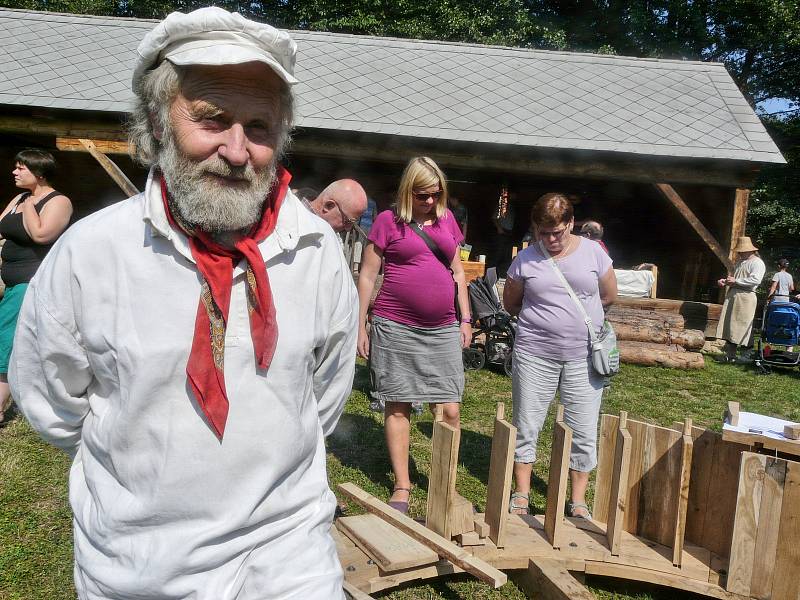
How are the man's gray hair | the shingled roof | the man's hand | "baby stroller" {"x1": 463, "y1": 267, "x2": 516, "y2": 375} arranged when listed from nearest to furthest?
the man's gray hair, the man's hand, "baby stroller" {"x1": 463, "y1": 267, "x2": 516, "y2": 375}, the shingled roof

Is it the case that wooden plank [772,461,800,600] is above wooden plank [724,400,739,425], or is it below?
below

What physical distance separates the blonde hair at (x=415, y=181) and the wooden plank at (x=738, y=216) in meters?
7.92

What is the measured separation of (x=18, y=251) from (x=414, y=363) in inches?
111

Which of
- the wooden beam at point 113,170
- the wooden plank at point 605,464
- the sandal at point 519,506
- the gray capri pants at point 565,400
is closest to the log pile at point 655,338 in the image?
the gray capri pants at point 565,400

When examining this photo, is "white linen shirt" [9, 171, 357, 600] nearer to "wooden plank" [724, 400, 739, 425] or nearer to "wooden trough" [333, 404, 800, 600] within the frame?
"wooden trough" [333, 404, 800, 600]

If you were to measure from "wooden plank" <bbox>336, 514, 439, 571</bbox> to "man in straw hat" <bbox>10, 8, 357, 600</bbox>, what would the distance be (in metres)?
1.36

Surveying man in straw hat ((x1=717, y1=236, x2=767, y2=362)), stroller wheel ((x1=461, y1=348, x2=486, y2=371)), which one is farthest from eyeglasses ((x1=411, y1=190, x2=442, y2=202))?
man in straw hat ((x1=717, y1=236, x2=767, y2=362))

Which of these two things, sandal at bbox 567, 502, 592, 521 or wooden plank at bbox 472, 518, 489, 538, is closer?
wooden plank at bbox 472, 518, 489, 538

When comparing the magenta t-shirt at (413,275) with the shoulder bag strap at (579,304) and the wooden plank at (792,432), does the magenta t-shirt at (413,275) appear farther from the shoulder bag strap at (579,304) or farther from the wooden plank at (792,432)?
the wooden plank at (792,432)

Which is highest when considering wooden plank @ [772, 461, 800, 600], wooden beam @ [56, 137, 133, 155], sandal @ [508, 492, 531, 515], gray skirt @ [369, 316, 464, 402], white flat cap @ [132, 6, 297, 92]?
wooden beam @ [56, 137, 133, 155]

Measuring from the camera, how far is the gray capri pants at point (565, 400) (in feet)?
13.3

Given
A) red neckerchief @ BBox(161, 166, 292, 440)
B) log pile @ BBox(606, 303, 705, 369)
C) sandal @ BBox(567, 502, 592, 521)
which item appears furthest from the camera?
log pile @ BBox(606, 303, 705, 369)

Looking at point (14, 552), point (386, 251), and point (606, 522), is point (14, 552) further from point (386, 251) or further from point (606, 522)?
point (606, 522)

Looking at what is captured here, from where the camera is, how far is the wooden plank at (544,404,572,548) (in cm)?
321
